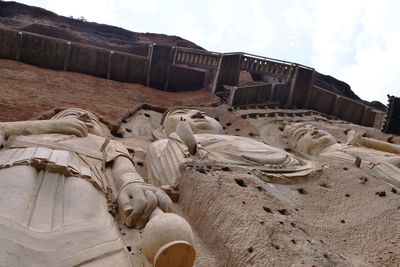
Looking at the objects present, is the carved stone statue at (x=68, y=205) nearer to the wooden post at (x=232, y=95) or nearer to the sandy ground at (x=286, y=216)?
the sandy ground at (x=286, y=216)

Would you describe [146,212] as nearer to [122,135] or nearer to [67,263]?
[67,263]

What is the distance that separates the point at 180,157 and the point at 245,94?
5.81 m

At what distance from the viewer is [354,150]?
600cm

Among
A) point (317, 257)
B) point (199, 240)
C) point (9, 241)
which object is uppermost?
point (9, 241)

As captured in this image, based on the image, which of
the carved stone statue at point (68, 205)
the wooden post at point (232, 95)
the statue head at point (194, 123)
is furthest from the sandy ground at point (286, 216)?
the wooden post at point (232, 95)

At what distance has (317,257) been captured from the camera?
114 inches

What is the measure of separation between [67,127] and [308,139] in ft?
14.8

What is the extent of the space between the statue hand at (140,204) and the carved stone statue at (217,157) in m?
1.35

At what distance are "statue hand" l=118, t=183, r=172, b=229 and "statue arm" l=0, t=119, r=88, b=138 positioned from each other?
4.26 ft

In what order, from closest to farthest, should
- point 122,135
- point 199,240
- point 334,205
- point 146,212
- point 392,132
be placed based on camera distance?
point 146,212 < point 199,240 < point 334,205 < point 122,135 < point 392,132

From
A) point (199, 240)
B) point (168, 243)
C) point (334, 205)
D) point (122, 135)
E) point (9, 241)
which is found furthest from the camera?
point (122, 135)

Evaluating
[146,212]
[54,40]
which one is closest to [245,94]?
[54,40]

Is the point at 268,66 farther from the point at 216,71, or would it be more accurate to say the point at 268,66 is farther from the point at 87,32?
the point at 87,32

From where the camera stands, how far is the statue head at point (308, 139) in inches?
254
